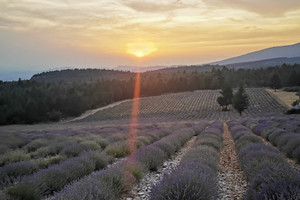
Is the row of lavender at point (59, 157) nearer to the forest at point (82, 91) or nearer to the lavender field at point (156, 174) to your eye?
the lavender field at point (156, 174)

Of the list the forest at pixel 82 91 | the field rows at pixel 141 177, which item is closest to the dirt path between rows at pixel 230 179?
the field rows at pixel 141 177

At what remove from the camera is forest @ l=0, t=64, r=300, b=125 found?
219ft

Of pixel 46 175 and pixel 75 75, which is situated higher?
pixel 75 75

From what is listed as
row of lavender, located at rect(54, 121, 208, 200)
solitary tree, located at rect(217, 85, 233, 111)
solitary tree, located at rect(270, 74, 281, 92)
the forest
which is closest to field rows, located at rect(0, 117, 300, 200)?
row of lavender, located at rect(54, 121, 208, 200)

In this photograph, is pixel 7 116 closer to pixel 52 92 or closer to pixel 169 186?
pixel 52 92

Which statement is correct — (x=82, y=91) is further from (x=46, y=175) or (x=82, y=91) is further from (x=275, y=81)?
(x=46, y=175)

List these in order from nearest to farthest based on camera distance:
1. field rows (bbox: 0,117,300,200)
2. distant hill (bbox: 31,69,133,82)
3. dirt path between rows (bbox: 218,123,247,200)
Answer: field rows (bbox: 0,117,300,200)
dirt path between rows (bbox: 218,123,247,200)
distant hill (bbox: 31,69,133,82)

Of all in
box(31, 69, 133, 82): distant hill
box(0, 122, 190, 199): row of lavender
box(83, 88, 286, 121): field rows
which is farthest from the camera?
box(31, 69, 133, 82): distant hill

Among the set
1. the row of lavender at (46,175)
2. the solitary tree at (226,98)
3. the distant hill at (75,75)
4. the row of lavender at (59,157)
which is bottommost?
the solitary tree at (226,98)

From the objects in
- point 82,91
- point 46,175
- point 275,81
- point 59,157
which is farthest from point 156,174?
point 82,91

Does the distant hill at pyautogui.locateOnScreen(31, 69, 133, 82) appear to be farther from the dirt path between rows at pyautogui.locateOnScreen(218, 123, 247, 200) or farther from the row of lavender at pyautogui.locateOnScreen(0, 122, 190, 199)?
the row of lavender at pyautogui.locateOnScreen(0, 122, 190, 199)

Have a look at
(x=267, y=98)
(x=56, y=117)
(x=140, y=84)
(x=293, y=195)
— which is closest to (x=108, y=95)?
(x=140, y=84)

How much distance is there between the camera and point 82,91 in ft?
284

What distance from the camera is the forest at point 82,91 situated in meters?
66.6
